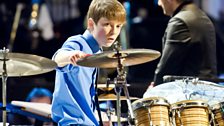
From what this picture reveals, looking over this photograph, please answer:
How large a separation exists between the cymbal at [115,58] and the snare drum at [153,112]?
0.32 metres

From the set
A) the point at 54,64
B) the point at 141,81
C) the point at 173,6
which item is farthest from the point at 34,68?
the point at 141,81

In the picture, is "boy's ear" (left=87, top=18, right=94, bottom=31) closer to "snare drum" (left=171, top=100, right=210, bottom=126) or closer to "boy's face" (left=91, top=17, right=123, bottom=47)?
"boy's face" (left=91, top=17, right=123, bottom=47)

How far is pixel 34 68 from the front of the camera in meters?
4.57

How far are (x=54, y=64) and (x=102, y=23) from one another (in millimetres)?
496

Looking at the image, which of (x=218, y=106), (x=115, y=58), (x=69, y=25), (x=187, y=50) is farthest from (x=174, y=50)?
(x=69, y=25)

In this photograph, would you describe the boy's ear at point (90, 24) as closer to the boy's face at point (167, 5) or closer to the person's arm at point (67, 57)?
the person's arm at point (67, 57)

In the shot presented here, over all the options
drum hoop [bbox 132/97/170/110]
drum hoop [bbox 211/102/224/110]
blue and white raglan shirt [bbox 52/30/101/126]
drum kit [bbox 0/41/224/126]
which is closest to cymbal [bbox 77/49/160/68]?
drum kit [bbox 0/41/224/126]

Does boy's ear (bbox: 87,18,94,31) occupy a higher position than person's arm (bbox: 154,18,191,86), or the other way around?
boy's ear (bbox: 87,18,94,31)

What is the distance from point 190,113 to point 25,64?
48.2 inches

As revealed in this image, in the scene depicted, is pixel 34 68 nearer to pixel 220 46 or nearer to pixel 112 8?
pixel 112 8

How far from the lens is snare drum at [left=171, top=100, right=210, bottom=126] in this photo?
15.5 feet

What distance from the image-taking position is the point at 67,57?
4.30 meters

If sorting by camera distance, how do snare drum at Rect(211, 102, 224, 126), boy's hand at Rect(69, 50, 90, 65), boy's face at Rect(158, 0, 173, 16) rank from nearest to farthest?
boy's hand at Rect(69, 50, 90, 65) → snare drum at Rect(211, 102, 224, 126) → boy's face at Rect(158, 0, 173, 16)

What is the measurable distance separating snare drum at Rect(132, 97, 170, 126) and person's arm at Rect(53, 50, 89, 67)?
2.26 feet
